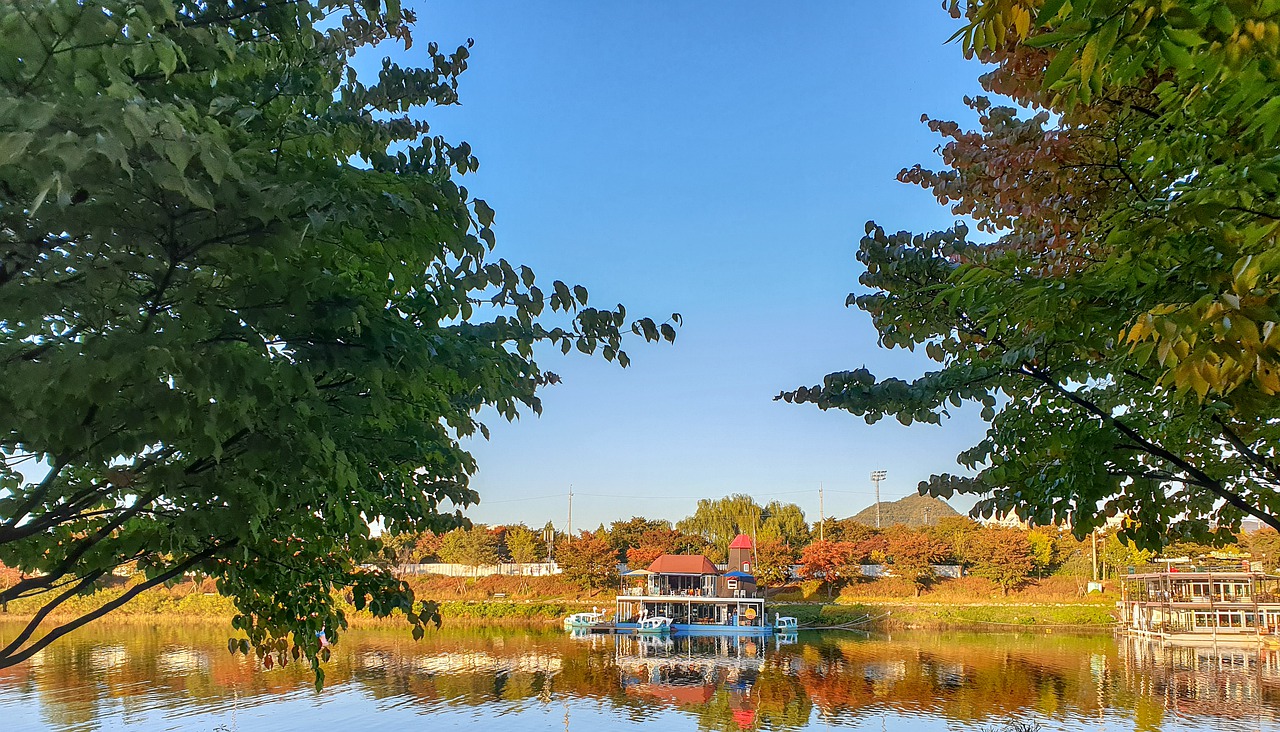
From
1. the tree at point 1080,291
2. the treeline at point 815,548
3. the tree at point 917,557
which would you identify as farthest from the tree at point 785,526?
the tree at point 1080,291

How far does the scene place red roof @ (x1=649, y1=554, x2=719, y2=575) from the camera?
142 feet

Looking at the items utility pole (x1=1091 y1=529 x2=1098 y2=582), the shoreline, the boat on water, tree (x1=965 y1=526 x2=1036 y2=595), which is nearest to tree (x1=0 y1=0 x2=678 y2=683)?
the boat on water

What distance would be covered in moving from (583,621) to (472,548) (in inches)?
766

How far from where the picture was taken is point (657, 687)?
24.4 m

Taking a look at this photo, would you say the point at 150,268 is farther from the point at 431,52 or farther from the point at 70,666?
the point at 70,666

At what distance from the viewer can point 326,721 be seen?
1884 centimetres

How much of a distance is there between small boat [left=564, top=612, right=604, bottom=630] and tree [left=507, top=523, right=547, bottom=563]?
54.0ft

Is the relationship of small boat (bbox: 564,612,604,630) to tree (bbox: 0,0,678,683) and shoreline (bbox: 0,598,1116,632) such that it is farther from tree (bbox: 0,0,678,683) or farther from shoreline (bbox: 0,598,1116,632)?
tree (bbox: 0,0,678,683)

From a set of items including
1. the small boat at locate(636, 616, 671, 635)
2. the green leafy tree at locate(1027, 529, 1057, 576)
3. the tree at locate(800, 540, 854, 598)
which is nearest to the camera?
the small boat at locate(636, 616, 671, 635)

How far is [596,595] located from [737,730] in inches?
1376

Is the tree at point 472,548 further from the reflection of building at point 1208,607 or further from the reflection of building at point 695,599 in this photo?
the reflection of building at point 1208,607

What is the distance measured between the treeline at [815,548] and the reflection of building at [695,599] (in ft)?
27.1

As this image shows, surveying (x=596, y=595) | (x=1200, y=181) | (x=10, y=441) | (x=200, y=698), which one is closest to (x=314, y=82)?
(x=10, y=441)

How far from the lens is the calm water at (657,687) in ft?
62.4
